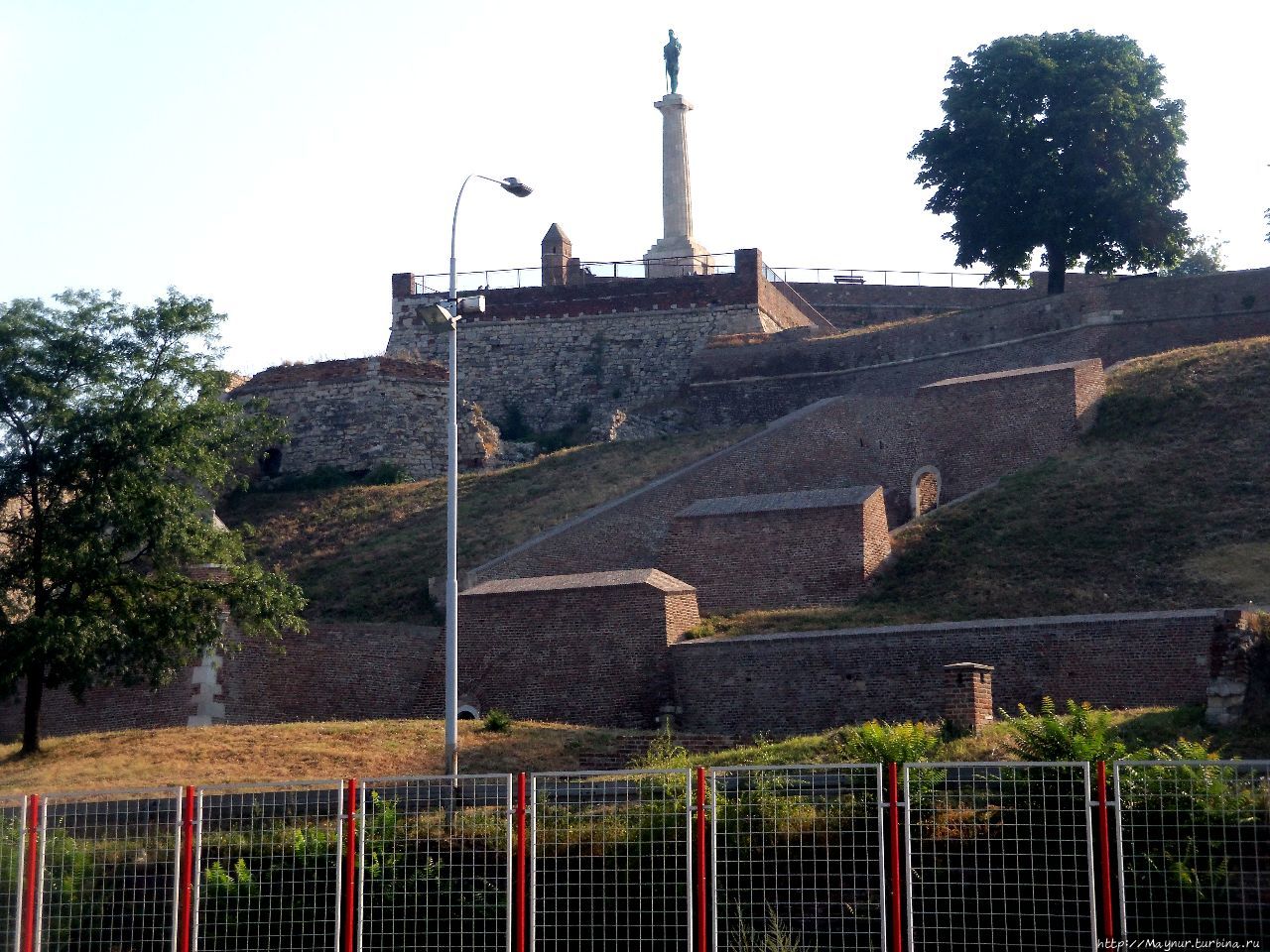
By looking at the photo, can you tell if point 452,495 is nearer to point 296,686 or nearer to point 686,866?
point 686,866

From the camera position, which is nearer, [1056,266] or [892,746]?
[892,746]

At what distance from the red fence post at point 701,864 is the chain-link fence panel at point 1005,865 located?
156 cm

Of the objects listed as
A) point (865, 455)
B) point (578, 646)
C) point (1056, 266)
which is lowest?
point (578, 646)

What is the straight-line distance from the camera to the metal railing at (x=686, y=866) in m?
11.5

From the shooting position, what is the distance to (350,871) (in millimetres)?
12469

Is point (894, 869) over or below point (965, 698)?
below

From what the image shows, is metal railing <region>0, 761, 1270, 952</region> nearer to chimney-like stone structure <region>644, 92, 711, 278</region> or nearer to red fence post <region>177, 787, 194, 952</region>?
red fence post <region>177, 787, 194, 952</region>

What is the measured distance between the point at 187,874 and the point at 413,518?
85.2 ft

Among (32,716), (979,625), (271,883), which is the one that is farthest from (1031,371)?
(271,883)

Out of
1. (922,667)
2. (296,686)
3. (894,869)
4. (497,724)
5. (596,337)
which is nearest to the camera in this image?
(894,869)

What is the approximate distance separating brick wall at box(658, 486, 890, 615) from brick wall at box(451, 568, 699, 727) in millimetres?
2290

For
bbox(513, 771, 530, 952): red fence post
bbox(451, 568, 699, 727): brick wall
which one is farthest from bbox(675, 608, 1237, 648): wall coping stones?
bbox(513, 771, 530, 952): red fence post

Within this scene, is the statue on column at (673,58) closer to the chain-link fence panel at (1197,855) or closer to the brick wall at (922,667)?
the brick wall at (922,667)

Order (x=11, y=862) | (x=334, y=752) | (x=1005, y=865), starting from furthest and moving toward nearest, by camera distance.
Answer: (x=334, y=752)
(x=11, y=862)
(x=1005, y=865)
